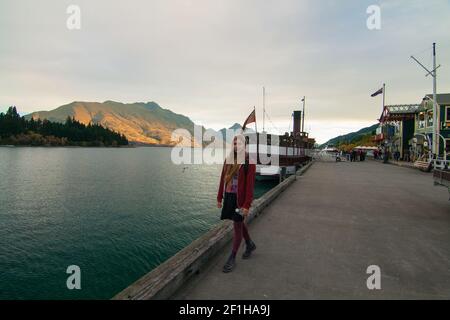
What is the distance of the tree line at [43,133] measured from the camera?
154 m

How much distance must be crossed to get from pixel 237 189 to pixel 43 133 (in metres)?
199

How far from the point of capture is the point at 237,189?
4.79 meters

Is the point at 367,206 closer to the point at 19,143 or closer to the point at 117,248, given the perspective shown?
the point at 117,248

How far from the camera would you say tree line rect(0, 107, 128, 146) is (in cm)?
15350

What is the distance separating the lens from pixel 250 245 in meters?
5.28

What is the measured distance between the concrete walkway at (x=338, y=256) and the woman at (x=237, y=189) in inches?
25.6

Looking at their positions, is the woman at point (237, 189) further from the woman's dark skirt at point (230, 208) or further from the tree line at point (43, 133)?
the tree line at point (43, 133)

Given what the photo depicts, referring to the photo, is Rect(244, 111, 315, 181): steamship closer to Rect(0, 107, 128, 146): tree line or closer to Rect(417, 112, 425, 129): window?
Rect(417, 112, 425, 129): window

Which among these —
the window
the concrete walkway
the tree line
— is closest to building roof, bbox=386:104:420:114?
the window

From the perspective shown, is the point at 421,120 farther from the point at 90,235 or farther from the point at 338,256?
the point at 90,235

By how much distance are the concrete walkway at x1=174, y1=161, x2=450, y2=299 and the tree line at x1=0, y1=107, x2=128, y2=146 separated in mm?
190231

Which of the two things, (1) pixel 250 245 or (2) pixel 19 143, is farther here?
(2) pixel 19 143
